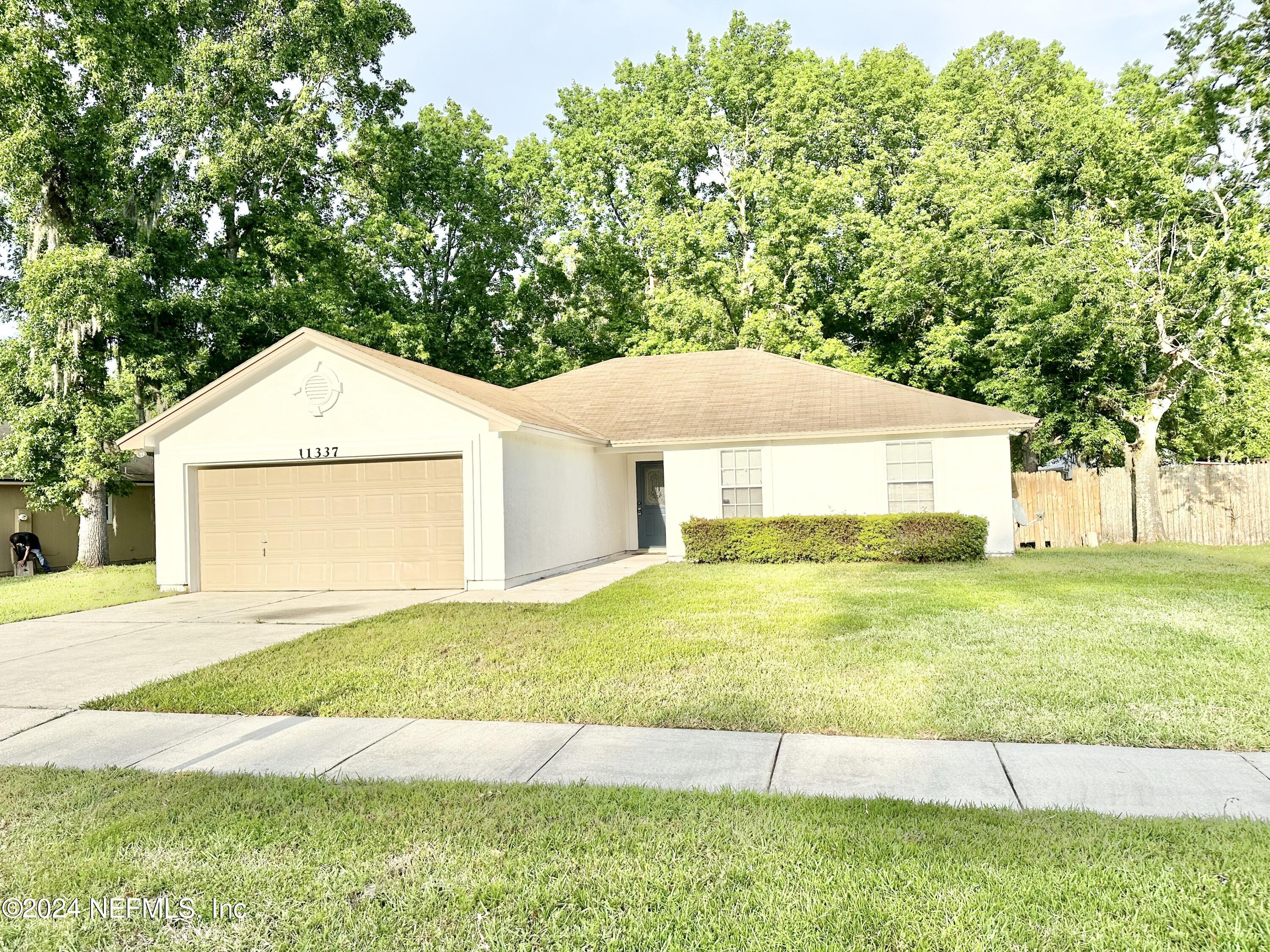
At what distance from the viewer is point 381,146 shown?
88.1 feet

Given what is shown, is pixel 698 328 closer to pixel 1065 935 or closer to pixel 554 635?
pixel 554 635

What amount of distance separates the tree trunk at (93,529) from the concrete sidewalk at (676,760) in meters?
16.3

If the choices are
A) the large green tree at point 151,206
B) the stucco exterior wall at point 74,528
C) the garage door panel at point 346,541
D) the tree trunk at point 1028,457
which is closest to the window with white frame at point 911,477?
the tree trunk at point 1028,457

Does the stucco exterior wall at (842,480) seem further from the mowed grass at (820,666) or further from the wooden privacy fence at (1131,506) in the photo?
the mowed grass at (820,666)

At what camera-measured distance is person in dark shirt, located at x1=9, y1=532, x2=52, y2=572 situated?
19.6 metres

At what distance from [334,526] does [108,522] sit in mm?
10948

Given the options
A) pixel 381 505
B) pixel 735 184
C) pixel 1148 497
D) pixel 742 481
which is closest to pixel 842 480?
pixel 742 481

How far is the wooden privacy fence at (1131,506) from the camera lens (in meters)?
18.3

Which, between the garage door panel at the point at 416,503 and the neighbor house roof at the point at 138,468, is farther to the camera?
the neighbor house roof at the point at 138,468

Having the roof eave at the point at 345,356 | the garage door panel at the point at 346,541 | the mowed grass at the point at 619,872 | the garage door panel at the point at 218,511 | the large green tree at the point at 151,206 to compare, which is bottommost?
the mowed grass at the point at 619,872

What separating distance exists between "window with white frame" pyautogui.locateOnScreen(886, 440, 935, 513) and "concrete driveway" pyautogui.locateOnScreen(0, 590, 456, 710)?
8.92m

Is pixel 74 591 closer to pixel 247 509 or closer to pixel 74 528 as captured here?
pixel 247 509

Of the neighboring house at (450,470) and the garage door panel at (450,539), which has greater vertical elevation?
the neighboring house at (450,470)

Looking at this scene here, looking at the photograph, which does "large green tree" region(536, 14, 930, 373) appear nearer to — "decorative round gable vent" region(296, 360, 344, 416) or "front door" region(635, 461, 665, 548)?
"front door" region(635, 461, 665, 548)
